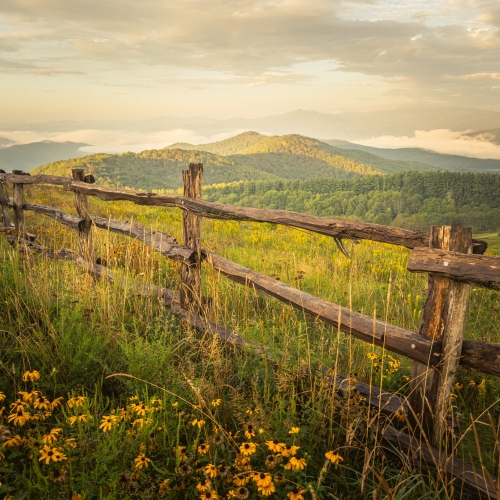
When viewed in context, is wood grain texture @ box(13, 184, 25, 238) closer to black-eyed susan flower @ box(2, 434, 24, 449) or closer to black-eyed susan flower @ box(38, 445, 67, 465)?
black-eyed susan flower @ box(2, 434, 24, 449)

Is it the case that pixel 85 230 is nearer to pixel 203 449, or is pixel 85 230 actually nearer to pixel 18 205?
pixel 18 205

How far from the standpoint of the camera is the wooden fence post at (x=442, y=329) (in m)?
2.33

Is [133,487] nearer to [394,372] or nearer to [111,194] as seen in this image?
[394,372]

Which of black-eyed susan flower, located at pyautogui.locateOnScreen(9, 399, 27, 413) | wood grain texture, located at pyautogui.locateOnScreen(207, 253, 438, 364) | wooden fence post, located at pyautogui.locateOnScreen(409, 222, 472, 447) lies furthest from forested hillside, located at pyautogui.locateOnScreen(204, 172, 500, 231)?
black-eyed susan flower, located at pyautogui.locateOnScreen(9, 399, 27, 413)

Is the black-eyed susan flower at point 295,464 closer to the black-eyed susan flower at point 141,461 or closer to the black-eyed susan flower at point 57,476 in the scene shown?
the black-eyed susan flower at point 141,461

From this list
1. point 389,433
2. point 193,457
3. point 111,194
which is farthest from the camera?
point 111,194

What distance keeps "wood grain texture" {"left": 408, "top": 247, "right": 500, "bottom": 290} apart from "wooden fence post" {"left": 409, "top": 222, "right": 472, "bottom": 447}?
79mm

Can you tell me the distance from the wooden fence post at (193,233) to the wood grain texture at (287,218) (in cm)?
10

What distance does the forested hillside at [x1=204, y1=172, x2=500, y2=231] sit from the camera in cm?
7931

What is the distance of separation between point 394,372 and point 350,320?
3.76ft

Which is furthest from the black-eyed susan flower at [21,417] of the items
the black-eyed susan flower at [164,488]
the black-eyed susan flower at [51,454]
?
the black-eyed susan flower at [164,488]

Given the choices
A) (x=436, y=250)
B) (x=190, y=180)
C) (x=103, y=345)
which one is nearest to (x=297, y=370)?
(x=436, y=250)

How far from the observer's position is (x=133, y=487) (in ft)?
5.86

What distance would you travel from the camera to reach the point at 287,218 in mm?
3387
